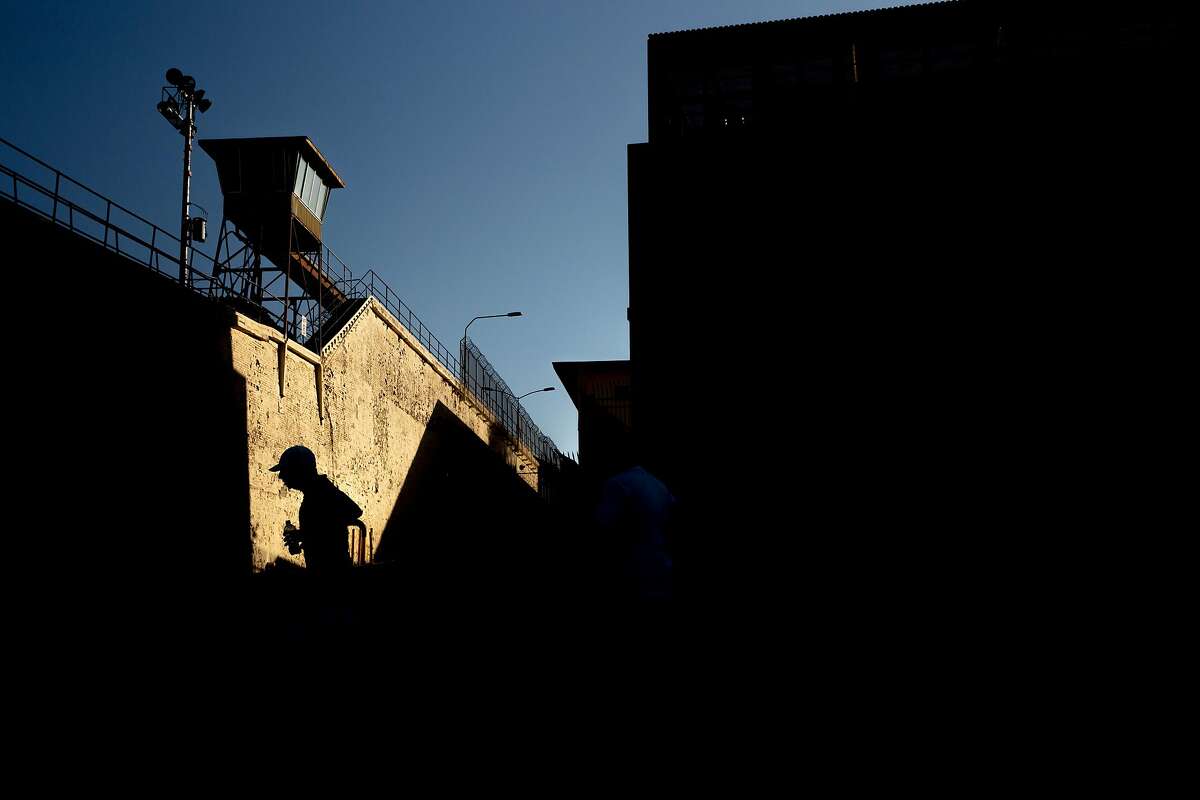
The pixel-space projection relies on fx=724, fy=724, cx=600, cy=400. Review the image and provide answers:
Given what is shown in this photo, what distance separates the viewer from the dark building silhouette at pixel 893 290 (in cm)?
793

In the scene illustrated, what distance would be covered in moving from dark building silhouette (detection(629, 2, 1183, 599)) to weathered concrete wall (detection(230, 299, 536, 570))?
8054 mm

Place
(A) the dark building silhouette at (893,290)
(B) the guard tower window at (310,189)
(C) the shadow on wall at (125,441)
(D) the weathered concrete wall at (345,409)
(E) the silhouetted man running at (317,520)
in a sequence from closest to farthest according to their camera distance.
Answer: (E) the silhouetted man running at (317,520), (A) the dark building silhouette at (893,290), (C) the shadow on wall at (125,441), (D) the weathered concrete wall at (345,409), (B) the guard tower window at (310,189)

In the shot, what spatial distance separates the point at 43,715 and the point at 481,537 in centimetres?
2107

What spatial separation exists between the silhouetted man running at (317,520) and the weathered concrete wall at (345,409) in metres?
10.7

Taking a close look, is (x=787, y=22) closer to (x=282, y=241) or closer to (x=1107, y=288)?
(x=1107, y=288)

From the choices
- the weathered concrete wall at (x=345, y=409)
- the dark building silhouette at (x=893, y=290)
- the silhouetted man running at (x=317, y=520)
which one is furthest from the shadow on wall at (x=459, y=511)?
the silhouetted man running at (x=317, y=520)

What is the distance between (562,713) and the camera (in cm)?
423

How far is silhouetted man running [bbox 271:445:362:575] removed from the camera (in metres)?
3.74

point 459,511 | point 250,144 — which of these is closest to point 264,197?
point 250,144

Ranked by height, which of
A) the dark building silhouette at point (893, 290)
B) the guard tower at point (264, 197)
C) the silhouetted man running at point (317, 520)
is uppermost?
the guard tower at point (264, 197)

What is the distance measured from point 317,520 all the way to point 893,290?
7.28 meters

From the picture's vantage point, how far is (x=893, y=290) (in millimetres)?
8695

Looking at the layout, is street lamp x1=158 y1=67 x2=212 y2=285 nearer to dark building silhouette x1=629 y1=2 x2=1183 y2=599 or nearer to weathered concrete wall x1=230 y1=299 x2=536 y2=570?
weathered concrete wall x1=230 y1=299 x2=536 y2=570

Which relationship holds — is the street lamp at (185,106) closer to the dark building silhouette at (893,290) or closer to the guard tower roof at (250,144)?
the guard tower roof at (250,144)
